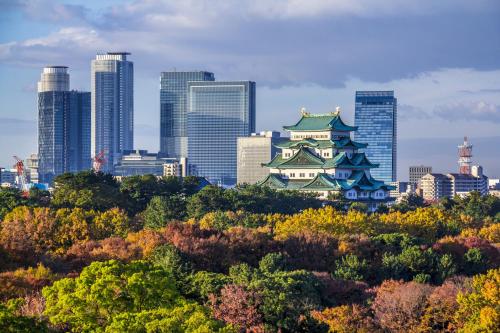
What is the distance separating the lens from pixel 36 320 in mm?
41562

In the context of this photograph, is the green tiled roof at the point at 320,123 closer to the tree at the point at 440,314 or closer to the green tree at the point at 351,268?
the green tree at the point at 351,268

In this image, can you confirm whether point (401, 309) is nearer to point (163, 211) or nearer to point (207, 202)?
point (163, 211)

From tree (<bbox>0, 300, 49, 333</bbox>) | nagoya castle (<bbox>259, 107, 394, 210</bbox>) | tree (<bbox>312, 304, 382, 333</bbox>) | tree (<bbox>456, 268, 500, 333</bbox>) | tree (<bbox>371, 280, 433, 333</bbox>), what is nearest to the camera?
tree (<bbox>0, 300, 49, 333</bbox>)

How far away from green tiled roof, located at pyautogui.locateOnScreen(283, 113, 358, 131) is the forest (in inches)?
1594

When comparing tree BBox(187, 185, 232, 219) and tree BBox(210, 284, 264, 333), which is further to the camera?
tree BBox(187, 185, 232, 219)

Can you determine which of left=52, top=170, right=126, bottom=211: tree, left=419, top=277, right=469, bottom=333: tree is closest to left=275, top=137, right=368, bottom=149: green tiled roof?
left=52, top=170, right=126, bottom=211: tree

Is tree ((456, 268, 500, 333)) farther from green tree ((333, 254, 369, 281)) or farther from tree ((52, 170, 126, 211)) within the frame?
tree ((52, 170, 126, 211))

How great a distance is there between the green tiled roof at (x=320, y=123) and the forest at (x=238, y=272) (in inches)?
1594

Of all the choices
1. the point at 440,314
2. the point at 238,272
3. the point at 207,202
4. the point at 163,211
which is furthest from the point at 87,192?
the point at 440,314

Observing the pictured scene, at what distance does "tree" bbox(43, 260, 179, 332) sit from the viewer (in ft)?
155

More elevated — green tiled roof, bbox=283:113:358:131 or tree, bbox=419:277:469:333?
green tiled roof, bbox=283:113:358:131

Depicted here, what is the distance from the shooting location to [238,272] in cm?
6444

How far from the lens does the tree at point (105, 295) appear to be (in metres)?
47.1

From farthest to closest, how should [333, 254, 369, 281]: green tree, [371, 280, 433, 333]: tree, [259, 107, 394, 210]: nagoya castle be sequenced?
[259, 107, 394, 210]: nagoya castle
[333, 254, 369, 281]: green tree
[371, 280, 433, 333]: tree
